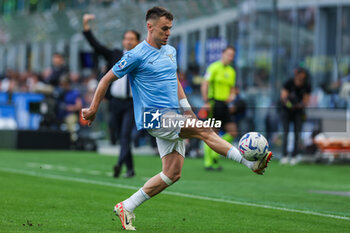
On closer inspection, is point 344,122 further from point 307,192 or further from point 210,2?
→ point 307,192

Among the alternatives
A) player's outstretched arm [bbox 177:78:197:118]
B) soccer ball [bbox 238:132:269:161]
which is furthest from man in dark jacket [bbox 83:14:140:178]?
soccer ball [bbox 238:132:269:161]

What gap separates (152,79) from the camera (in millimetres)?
7664

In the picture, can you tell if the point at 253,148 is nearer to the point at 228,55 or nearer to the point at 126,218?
the point at 126,218

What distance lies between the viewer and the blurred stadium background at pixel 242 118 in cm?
1073

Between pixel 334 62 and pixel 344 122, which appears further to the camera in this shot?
pixel 334 62

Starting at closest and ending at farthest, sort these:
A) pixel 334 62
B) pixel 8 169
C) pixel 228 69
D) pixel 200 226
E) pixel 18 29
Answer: pixel 200 226, pixel 8 169, pixel 228 69, pixel 334 62, pixel 18 29

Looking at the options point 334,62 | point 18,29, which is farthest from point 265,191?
point 18,29

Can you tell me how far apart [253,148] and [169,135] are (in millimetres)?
797

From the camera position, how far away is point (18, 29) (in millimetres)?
40781

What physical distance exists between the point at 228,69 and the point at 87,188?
223 inches

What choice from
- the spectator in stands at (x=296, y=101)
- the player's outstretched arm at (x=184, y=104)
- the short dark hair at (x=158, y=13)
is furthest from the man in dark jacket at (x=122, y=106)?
the spectator in stands at (x=296, y=101)

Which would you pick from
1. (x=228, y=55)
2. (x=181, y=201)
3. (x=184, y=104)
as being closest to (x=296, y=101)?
(x=228, y=55)

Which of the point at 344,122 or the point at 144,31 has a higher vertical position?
the point at 144,31

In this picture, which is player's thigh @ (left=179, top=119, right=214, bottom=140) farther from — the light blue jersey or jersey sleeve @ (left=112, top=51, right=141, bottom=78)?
jersey sleeve @ (left=112, top=51, right=141, bottom=78)
